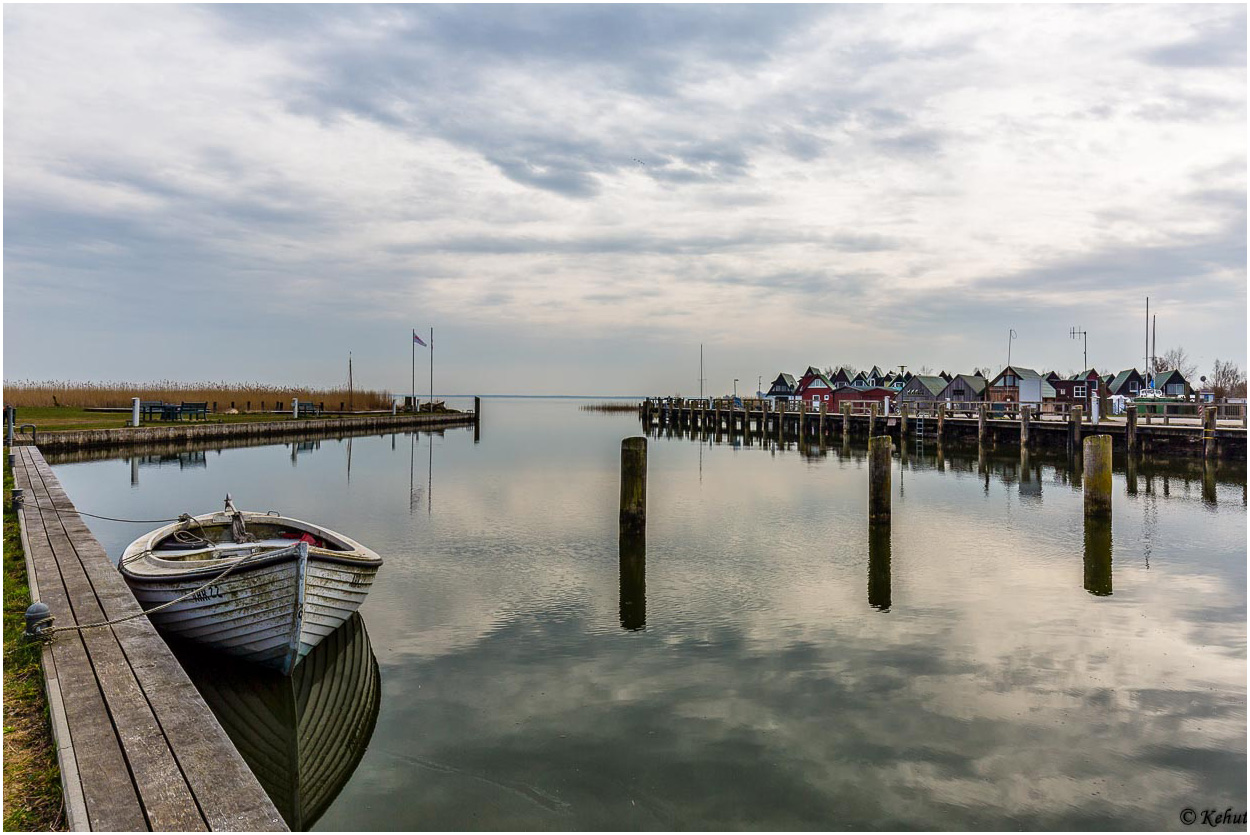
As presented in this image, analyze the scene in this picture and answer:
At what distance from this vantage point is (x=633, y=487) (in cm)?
1553

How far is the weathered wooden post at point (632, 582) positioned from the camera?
11539 millimetres

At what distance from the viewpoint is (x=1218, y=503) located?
74.2 ft

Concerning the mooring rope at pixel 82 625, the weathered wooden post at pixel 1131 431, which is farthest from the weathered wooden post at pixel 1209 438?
the mooring rope at pixel 82 625

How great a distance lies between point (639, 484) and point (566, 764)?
28.6 ft

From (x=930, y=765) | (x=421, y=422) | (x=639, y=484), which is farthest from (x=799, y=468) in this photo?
(x=421, y=422)

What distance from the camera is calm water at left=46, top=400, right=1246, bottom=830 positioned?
6.59 m

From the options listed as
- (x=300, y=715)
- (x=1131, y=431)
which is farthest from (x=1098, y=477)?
(x=1131, y=431)

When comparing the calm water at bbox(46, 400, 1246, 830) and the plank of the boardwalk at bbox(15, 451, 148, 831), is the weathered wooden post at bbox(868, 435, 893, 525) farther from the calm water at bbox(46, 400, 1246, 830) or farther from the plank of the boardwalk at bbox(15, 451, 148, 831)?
the plank of the boardwalk at bbox(15, 451, 148, 831)

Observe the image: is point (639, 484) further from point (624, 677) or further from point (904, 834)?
point (904, 834)

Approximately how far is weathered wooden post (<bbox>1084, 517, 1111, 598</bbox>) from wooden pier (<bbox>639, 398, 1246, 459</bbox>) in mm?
19250

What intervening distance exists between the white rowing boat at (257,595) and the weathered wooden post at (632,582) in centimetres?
386

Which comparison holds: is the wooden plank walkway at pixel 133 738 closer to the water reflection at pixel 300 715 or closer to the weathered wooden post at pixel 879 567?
the water reflection at pixel 300 715

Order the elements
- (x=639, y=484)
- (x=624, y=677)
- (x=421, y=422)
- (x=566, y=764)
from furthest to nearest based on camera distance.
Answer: (x=421, y=422), (x=639, y=484), (x=624, y=677), (x=566, y=764)

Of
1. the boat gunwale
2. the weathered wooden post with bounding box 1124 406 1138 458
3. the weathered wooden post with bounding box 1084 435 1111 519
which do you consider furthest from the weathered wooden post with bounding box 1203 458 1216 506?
the boat gunwale
